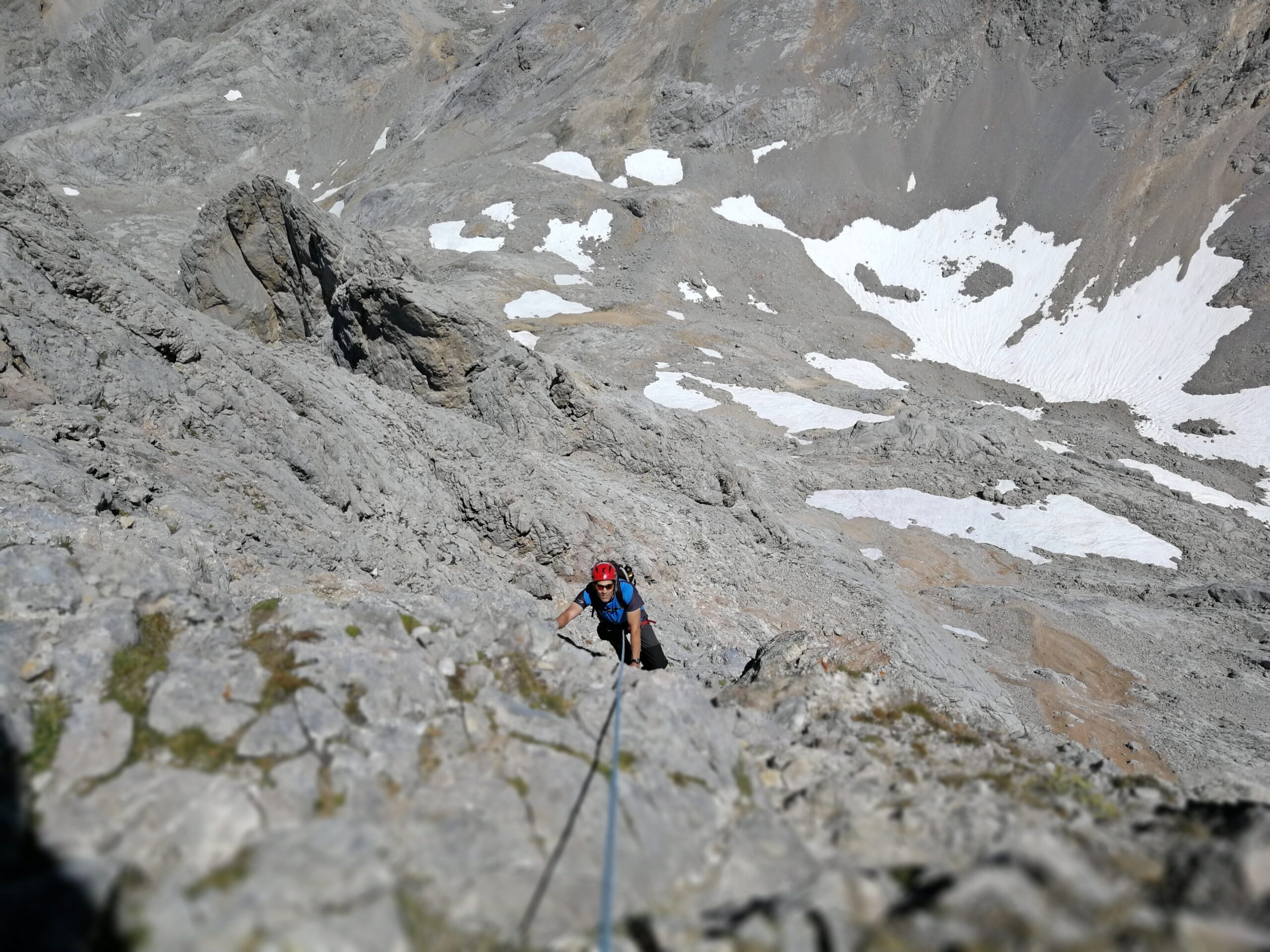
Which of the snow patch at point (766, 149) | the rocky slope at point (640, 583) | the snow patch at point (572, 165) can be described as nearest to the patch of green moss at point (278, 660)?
the rocky slope at point (640, 583)

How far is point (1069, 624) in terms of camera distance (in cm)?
2070

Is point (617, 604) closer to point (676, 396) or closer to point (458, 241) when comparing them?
point (676, 396)

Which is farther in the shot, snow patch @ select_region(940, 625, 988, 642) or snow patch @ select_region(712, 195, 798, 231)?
snow patch @ select_region(712, 195, 798, 231)

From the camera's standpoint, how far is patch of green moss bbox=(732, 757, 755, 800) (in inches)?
239

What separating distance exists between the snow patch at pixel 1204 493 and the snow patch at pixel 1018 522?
8282mm

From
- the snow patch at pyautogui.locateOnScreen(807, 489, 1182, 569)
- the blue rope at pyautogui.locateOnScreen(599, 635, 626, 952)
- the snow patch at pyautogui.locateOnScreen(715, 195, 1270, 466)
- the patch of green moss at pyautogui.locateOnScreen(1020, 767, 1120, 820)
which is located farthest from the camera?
the snow patch at pyautogui.locateOnScreen(715, 195, 1270, 466)

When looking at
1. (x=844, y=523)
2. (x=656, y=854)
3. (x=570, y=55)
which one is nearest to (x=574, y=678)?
(x=656, y=854)

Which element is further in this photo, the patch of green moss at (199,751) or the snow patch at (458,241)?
the snow patch at (458,241)

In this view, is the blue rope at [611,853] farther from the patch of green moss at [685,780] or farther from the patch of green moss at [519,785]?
the patch of green moss at [519,785]

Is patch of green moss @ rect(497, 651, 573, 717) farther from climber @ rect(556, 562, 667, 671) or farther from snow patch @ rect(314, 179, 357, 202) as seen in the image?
snow patch @ rect(314, 179, 357, 202)

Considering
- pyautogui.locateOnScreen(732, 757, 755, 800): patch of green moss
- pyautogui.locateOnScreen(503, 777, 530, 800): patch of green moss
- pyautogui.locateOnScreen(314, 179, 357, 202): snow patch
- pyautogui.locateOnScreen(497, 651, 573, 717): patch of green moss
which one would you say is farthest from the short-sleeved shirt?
pyautogui.locateOnScreen(314, 179, 357, 202): snow patch

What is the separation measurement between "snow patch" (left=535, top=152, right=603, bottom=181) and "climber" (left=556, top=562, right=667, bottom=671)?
237 ft

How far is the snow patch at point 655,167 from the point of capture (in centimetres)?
7469

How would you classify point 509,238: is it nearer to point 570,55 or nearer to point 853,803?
point 570,55
